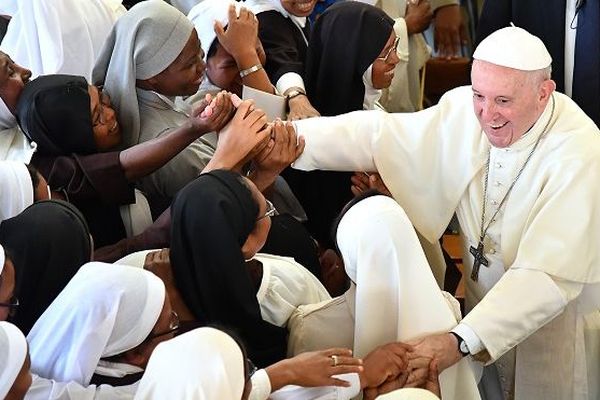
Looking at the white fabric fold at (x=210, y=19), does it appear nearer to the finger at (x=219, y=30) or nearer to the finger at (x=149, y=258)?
the finger at (x=219, y=30)

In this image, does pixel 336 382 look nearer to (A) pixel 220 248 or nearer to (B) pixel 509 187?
(A) pixel 220 248

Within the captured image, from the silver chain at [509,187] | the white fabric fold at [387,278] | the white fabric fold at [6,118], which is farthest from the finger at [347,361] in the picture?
the white fabric fold at [6,118]

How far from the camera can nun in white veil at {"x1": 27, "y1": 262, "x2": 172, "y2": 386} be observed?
1.73 m

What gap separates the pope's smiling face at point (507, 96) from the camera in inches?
88.4

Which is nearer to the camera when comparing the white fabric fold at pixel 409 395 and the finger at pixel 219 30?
the white fabric fold at pixel 409 395

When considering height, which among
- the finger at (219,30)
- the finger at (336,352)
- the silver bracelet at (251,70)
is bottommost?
the finger at (336,352)

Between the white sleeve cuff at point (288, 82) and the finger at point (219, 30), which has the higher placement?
the finger at point (219, 30)

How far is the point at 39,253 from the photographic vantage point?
2047 mm

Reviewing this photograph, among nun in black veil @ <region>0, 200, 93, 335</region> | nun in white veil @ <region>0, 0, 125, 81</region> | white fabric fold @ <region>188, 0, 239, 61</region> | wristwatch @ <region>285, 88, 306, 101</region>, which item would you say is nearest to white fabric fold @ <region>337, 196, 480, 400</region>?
nun in black veil @ <region>0, 200, 93, 335</region>

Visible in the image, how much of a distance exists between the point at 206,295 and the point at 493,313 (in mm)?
764

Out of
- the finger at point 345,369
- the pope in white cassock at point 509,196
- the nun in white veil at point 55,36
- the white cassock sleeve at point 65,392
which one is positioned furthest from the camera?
the nun in white veil at point 55,36

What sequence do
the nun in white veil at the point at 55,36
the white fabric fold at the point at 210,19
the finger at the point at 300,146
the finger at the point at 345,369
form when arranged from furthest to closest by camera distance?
the nun in white veil at the point at 55,36
the white fabric fold at the point at 210,19
the finger at the point at 300,146
the finger at the point at 345,369

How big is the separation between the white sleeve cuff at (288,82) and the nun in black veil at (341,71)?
0.09 meters

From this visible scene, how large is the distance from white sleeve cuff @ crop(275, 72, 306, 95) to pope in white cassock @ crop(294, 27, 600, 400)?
0.49 metres
